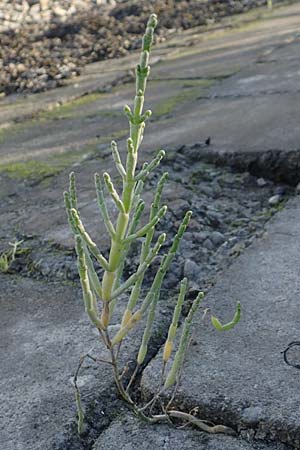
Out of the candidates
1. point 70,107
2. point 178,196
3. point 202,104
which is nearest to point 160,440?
point 178,196

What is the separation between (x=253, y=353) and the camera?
1277mm

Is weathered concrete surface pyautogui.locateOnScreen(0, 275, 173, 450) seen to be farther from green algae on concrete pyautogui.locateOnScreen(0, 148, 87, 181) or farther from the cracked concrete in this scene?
green algae on concrete pyautogui.locateOnScreen(0, 148, 87, 181)

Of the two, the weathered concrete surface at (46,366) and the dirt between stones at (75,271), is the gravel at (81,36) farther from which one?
the weathered concrete surface at (46,366)

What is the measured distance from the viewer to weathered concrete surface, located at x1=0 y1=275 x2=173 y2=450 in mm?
1187

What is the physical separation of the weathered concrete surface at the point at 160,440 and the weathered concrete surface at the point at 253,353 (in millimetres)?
33

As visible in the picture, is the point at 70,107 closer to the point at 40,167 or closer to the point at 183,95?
the point at 183,95

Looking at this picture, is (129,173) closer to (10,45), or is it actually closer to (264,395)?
(264,395)

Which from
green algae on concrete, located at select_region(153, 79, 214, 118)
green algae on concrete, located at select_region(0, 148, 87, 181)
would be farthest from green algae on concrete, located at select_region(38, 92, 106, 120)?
green algae on concrete, located at select_region(0, 148, 87, 181)

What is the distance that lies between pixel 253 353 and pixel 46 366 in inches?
14.6

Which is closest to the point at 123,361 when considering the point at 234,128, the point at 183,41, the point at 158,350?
the point at 158,350

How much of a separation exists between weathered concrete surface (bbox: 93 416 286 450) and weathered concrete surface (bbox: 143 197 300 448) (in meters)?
0.03

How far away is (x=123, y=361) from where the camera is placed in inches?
51.7

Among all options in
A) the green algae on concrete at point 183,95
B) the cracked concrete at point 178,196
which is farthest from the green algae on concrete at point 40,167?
the green algae on concrete at point 183,95

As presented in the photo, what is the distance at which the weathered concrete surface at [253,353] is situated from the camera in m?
1.13
